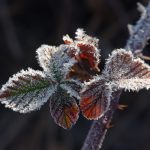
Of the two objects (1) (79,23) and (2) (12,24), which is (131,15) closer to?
(1) (79,23)

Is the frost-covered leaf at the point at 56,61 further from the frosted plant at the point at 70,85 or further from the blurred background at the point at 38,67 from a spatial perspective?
the blurred background at the point at 38,67

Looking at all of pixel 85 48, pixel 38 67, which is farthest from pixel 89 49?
pixel 38 67

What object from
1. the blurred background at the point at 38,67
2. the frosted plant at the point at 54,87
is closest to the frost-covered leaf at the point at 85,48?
the frosted plant at the point at 54,87

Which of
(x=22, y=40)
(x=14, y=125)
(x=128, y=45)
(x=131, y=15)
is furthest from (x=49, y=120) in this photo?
(x=128, y=45)

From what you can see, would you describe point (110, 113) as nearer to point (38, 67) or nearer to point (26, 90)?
point (26, 90)

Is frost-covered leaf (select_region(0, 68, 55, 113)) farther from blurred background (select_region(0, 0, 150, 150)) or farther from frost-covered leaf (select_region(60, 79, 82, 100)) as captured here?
blurred background (select_region(0, 0, 150, 150))

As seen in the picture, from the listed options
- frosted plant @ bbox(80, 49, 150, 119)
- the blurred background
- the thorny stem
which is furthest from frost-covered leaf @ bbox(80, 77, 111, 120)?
the blurred background
